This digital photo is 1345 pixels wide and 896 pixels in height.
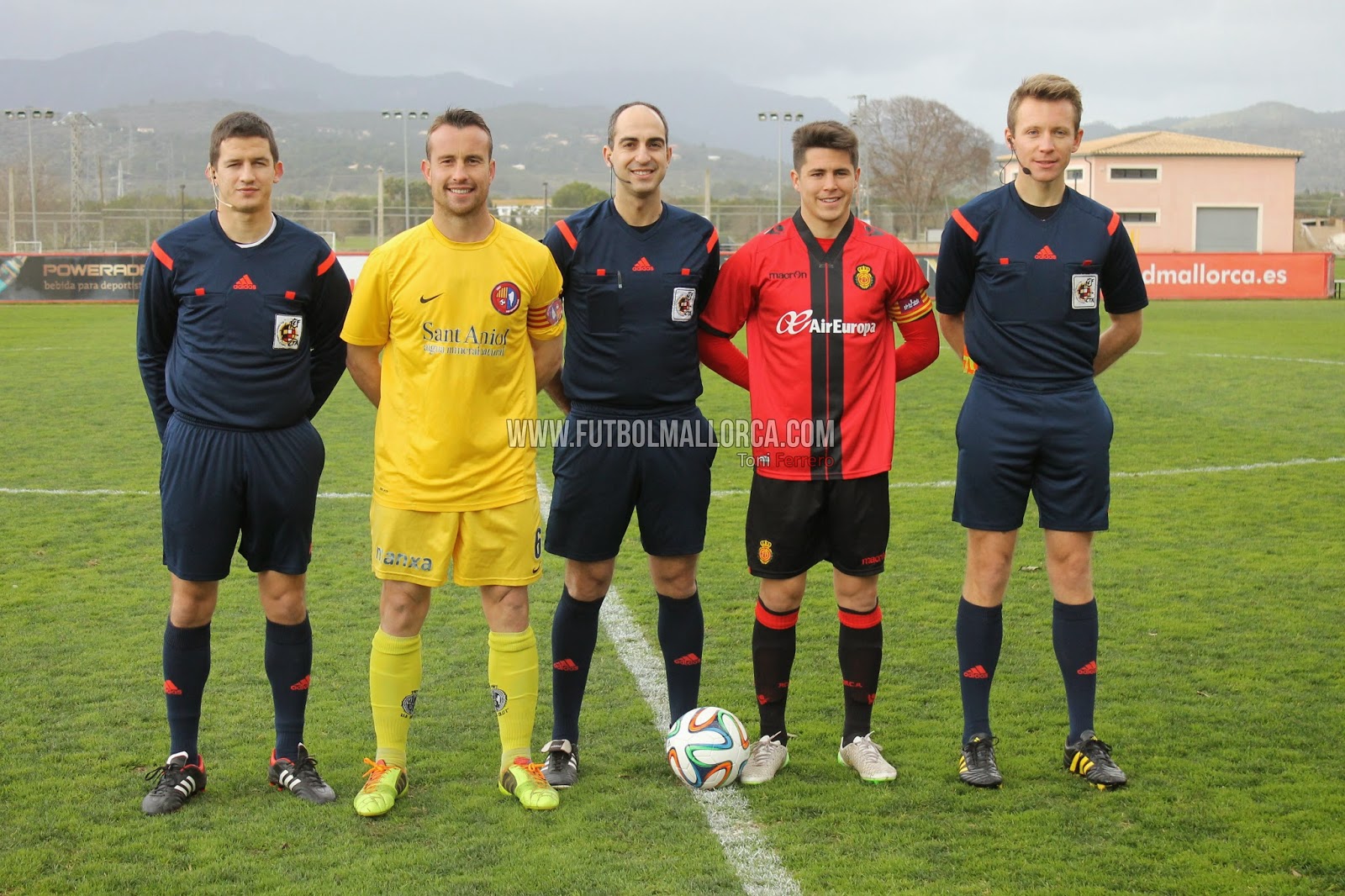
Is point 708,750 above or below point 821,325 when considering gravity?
below

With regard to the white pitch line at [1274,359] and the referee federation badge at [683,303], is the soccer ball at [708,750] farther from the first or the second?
the white pitch line at [1274,359]

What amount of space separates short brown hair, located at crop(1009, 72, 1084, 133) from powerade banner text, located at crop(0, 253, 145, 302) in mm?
27018

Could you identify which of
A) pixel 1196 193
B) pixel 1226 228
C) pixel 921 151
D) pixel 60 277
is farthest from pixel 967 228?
pixel 921 151

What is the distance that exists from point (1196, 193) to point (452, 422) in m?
62.5

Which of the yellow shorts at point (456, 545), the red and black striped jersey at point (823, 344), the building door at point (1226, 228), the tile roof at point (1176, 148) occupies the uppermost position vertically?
the tile roof at point (1176, 148)

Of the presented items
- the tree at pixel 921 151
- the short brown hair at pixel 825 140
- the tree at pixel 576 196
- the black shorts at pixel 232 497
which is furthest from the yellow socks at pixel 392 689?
the tree at pixel 921 151

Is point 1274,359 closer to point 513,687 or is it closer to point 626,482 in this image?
point 626,482

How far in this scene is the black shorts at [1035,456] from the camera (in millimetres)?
3930

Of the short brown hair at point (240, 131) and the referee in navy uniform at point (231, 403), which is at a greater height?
the short brown hair at point (240, 131)

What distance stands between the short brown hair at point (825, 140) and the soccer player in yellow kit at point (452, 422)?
0.88 meters

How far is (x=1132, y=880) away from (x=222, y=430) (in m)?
2.89

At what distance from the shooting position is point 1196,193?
59438mm

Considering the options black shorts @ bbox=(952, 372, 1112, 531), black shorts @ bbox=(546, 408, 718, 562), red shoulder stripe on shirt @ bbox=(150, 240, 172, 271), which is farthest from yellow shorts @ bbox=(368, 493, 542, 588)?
black shorts @ bbox=(952, 372, 1112, 531)

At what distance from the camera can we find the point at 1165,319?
76.6 ft
